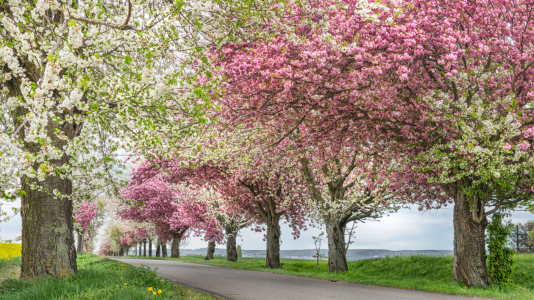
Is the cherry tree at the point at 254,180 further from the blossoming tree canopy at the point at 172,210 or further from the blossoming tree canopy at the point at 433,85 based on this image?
the blossoming tree canopy at the point at 172,210

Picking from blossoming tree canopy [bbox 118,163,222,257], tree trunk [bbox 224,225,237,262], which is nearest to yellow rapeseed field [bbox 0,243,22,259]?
blossoming tree canopy [bbox 118,163,222,257]

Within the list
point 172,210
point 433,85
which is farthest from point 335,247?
point 172,210

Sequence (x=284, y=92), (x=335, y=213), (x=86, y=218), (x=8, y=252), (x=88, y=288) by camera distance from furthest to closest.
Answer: (x=86, y=218), (x=8, y=252), (x=335, y=213), (x=284, y=92), (x=88, y=288)

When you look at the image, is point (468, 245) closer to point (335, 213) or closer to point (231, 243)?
point (335, 213)

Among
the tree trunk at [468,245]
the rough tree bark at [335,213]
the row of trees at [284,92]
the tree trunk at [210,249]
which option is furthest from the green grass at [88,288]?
the tree trunk at [210,249]

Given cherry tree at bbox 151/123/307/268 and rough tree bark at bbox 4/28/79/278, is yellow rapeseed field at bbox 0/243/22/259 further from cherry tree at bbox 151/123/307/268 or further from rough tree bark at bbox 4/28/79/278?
rough tree bark at bbox 4/28/79/278

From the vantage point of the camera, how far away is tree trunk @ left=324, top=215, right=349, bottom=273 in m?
16.8

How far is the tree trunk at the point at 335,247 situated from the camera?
16844mm

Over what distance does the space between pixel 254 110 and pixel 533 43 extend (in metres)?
8.11

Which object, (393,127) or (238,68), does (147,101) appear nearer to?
(238,68)

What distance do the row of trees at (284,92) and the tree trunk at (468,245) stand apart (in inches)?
1.7

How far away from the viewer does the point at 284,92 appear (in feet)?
32.9

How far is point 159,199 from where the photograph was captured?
1479 inches

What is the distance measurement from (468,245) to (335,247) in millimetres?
6426
